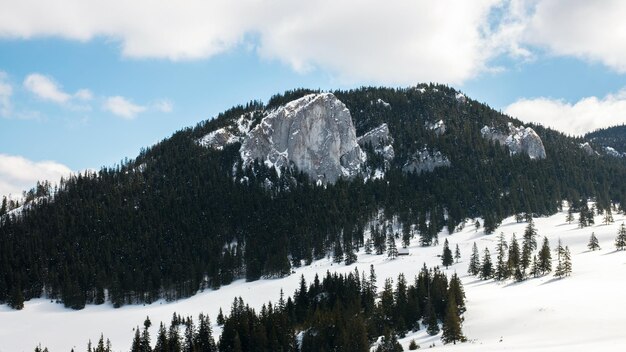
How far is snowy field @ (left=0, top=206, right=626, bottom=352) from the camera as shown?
66688 millimetres

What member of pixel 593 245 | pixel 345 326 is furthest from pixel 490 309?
pixel 593 245

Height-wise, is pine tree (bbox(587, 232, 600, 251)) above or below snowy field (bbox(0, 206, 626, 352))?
above

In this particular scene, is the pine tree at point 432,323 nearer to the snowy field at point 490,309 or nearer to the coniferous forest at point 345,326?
the coniferous forest at point 345,326

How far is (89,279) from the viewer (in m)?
188

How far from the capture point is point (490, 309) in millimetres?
90375

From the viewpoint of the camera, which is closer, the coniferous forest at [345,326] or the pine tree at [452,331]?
the pine tree at [452,331]

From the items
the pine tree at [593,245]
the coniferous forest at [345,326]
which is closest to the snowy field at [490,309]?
the pine tree at [593,245]

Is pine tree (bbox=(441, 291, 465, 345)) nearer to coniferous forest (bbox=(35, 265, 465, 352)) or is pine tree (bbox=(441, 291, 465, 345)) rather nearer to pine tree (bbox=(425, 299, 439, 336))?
coniferous forest (bbox=(35, 265, 465, 352))

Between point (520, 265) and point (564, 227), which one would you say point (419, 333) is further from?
point (564, 227)

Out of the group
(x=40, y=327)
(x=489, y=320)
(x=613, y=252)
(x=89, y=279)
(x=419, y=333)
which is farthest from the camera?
(x=89, y=279)

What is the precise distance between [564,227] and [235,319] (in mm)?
153050

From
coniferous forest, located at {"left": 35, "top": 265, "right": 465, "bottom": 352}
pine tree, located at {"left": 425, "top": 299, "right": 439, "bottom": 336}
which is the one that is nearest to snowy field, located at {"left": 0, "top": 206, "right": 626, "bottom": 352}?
pine tree, located at {"left": 425, "top": 299, "right": 439, "bottom": 336}

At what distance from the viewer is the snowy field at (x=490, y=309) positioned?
219 feet

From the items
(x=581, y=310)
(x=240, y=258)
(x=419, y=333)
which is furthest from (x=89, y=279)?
(x=581, y=310)
